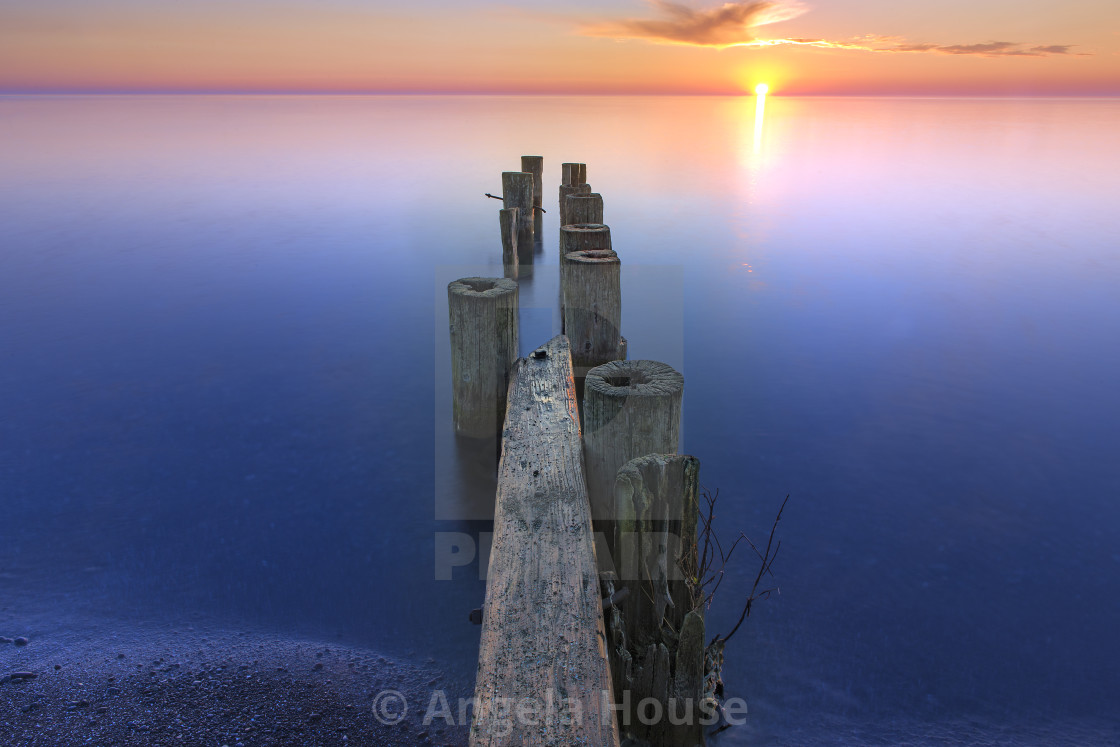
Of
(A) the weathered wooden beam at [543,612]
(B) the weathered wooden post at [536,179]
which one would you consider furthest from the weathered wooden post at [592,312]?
(B) the weathered wooden post at [536,179]

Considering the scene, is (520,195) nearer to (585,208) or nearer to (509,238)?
(509,238)

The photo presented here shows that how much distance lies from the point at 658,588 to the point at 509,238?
8409mm

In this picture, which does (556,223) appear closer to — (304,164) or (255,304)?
(255,304)

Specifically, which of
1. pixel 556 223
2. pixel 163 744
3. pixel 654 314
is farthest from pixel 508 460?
pixel 556 223

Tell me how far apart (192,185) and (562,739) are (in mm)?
23567

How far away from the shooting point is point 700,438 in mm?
5910

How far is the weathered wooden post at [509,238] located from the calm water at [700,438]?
0.92m

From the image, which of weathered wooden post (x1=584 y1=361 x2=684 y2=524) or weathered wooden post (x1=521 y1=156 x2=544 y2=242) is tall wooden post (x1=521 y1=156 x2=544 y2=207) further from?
weathered wooden post (x1=584 y1=361 x2=684 y2=524)

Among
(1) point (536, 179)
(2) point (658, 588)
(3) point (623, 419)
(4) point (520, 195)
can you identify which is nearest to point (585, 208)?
(3) point (623, 419)

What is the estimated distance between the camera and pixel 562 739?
1723 millimetres

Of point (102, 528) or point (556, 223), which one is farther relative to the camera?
point (556, 223)

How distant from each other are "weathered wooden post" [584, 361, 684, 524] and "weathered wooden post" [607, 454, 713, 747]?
477 mm

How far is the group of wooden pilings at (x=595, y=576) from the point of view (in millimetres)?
1863

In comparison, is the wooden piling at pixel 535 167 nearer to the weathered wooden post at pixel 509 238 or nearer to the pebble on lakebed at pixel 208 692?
the weathered wooden post at pixel 509 238
